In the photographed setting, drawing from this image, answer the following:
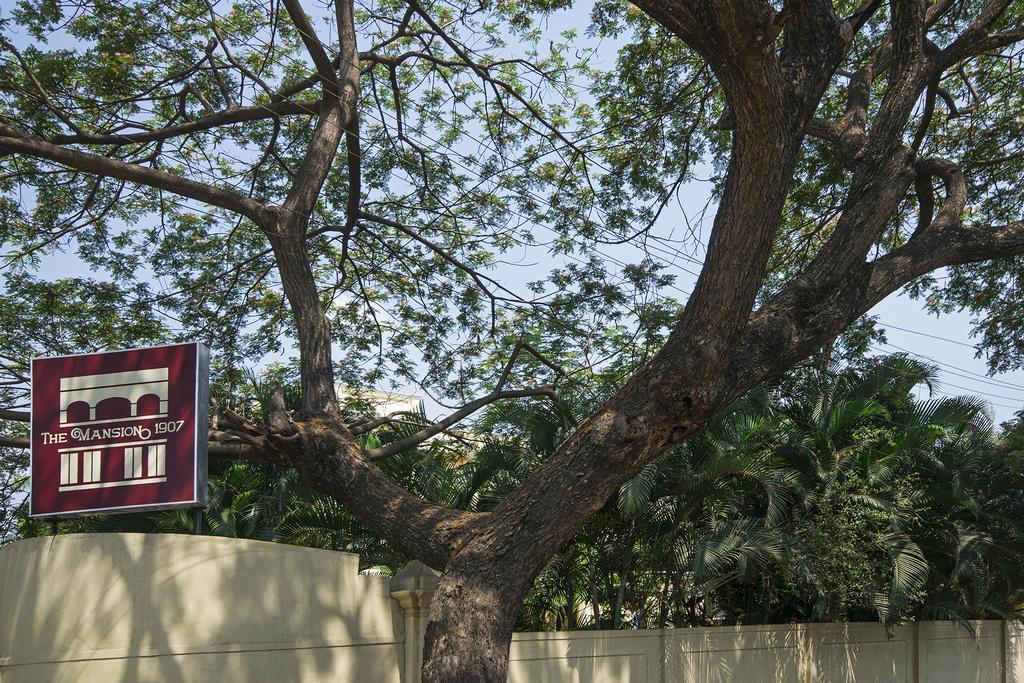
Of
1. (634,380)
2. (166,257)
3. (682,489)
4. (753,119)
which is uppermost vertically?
(166,257)

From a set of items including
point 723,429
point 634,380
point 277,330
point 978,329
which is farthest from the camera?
point 978,329

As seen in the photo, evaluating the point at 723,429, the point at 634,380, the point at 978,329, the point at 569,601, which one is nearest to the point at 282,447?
the point at 634,380

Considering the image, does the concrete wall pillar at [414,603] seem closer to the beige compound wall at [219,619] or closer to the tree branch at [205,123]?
the beige compound wall at [219,619]

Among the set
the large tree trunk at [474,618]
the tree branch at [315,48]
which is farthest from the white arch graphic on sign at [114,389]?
the tree branch at [315,48]

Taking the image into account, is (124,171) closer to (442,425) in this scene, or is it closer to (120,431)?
(120,431)

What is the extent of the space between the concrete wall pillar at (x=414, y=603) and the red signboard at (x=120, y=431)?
1764 millimetres

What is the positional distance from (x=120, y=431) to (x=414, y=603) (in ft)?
8.54

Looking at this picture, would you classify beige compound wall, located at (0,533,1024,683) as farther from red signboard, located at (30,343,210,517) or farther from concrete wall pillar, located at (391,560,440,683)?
red signboard, located at (30,343,210,517)

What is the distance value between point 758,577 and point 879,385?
269cm

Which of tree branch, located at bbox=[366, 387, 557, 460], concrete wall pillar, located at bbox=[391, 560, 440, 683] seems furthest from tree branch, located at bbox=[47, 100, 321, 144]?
concrete wall pillar, located at bbox=[391, 560, 440, 683]

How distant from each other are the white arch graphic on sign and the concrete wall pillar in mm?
2263

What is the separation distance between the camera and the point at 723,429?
10.4m

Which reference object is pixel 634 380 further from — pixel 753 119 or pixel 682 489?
pixel 682 489

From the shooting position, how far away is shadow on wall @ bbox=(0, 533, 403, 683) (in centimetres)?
661
